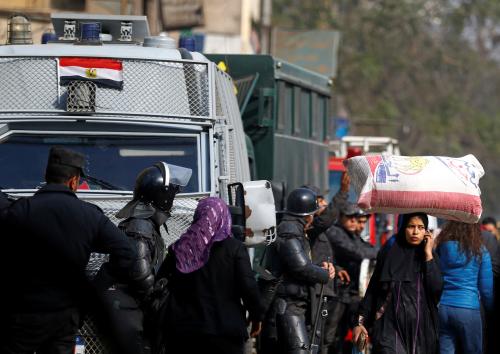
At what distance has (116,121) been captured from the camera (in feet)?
33.3

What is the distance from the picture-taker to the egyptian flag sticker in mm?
10195

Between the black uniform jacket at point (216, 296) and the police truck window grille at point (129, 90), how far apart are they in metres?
2.33

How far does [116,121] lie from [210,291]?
8.03 ft

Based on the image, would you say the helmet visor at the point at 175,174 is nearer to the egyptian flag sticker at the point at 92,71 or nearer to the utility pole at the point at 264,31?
the egyptian flag sticker at the point at 92,71

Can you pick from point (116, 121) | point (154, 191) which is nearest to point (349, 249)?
point (116, 121)

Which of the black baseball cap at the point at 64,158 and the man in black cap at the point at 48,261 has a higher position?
the black baseball cap at the point at 64,158

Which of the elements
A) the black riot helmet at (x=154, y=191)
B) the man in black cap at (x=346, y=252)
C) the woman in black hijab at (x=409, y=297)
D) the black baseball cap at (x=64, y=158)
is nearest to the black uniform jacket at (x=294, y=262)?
the woman in black hijab at (x=409, y=297)

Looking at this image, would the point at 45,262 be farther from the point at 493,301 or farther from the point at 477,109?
the point at 477,109

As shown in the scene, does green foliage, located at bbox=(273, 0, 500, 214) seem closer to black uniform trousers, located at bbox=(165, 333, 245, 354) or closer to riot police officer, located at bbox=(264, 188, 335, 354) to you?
riot police officer, located at bbox=(264, 188, 335, 354)

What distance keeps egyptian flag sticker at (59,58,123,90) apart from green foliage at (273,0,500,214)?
36.8 meters

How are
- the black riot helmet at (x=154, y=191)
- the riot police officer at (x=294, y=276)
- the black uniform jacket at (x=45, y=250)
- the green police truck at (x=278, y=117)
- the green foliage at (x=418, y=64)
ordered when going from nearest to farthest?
the black uniform jacket at (x=45, y=250), the black riot helmet at (x=154, y=191), the riot police officer at (x=294, y=276), the green police truck at (x=278, y=117), the green foliage at (x=418, y=64)

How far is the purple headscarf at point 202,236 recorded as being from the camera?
26.6 feet

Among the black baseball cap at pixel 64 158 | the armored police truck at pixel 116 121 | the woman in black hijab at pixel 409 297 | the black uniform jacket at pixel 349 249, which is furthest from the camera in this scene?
the black uniform jacket at pixel 349 249

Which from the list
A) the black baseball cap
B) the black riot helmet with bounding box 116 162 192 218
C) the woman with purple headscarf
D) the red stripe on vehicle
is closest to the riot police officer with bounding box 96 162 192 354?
the black riot helmet with bounding box 116 162 192 218
